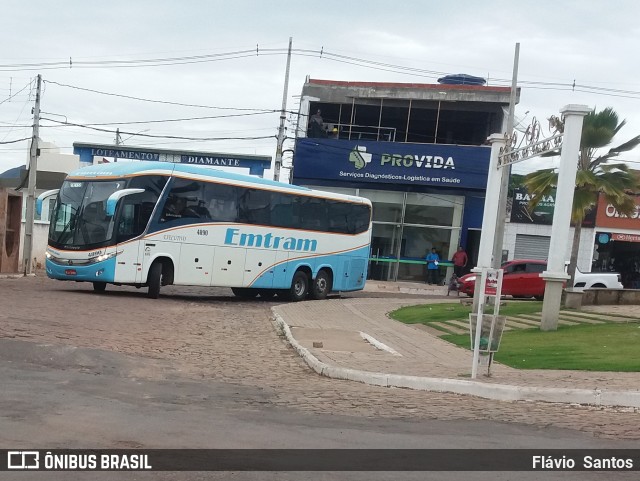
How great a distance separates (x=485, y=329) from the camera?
1216 cm

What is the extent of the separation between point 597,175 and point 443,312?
22.7ft

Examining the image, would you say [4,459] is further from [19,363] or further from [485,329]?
[485,329]

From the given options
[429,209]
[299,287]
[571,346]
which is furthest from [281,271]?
[429,209]

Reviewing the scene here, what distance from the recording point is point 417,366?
13469 millimetres

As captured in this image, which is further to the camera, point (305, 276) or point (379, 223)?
point (379, 223)

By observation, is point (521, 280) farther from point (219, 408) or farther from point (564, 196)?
point (219, 408)

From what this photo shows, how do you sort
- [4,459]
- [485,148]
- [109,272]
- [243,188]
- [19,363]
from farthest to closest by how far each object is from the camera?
[485,148] < [243,188] < [109,272] < [19,363] < [4,459]

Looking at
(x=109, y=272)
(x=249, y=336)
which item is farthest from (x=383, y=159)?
(x=249, y=336)

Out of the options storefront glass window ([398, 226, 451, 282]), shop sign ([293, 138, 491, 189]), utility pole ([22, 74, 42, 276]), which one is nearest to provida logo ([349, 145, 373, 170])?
shop sign ([293, 138, 491, 189])

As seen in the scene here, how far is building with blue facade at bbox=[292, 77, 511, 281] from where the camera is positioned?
43.7 m

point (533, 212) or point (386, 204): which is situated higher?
point (533, 212)

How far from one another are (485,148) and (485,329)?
3199cm

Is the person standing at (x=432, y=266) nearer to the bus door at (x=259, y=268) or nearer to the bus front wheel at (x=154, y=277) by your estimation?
the bus door at (x=259, y=268)

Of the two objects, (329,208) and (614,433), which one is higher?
(329,208)
